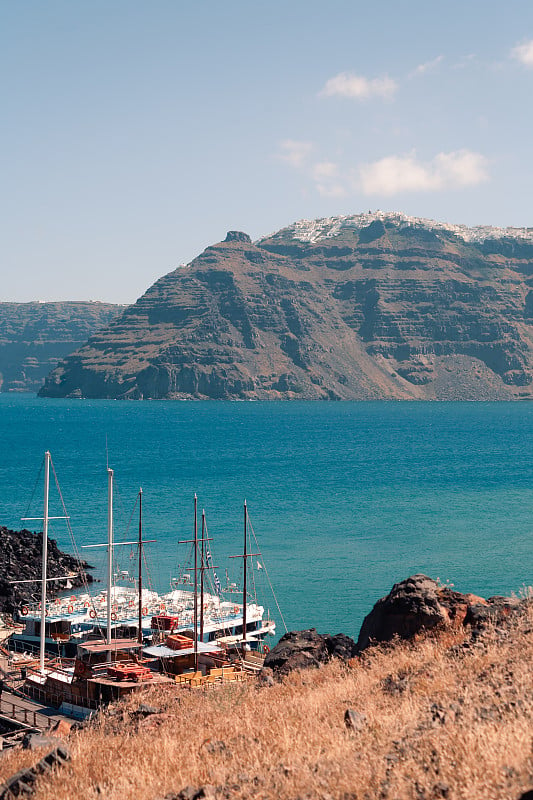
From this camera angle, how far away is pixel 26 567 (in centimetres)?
5547

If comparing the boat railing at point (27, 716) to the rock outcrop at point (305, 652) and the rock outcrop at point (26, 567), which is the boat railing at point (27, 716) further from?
the rock outcrop at point (26, 567)

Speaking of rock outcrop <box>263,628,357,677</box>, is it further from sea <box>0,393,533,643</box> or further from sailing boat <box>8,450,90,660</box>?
sailing boat <box>8,450,90,660</box>

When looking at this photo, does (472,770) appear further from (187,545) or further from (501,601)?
(187,545)

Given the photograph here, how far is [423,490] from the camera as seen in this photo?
93500 mm

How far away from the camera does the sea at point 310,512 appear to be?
5109 centimetres

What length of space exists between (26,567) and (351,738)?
48.3 meters

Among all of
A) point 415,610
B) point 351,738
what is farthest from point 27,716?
point 351,738

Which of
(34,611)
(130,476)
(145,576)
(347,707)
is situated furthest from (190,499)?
(347,707)

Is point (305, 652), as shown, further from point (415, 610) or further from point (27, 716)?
point (27, 716)

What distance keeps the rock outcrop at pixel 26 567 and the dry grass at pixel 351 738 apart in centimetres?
3563

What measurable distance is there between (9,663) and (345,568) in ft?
85.9

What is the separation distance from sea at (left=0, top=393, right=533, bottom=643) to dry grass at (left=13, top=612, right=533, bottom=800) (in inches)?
478

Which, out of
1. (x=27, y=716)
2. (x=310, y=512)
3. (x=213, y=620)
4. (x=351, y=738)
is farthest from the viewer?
(x=310, y=512)

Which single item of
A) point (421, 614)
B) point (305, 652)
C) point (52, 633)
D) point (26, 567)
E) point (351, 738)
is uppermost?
point (351, 738)
